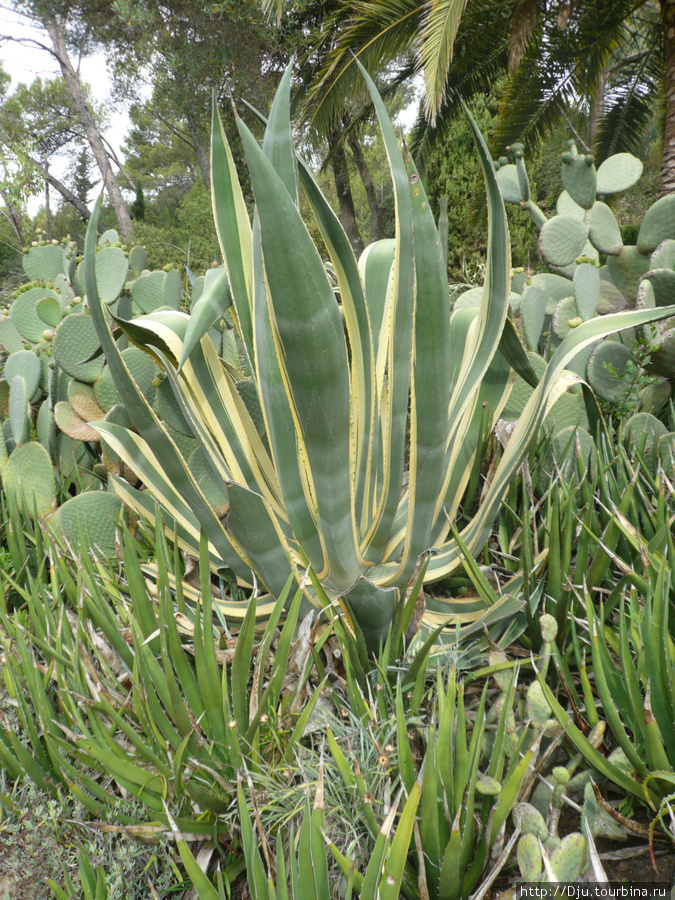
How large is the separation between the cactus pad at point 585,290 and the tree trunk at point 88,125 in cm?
1230

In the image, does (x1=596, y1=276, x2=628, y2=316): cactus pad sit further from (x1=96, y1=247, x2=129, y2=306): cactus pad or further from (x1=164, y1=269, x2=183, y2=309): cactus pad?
(x1=96, y1=247, x2=129, y2=306): cactus pad

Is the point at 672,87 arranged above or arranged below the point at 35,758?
above

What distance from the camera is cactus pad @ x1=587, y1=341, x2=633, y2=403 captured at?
1496mm

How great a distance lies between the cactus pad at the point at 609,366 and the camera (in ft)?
4.91

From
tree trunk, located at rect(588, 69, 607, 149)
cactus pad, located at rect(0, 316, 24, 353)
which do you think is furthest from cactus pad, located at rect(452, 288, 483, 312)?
tree trunk, located at rect(588, 69, 607, 149)

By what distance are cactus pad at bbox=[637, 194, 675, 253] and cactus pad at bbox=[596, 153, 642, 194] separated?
2.11 ft

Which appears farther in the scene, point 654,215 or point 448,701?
point 654,215

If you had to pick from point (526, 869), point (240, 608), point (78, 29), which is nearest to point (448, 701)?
point (526, 869)

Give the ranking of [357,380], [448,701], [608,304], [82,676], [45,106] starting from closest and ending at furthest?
[448,701] → [82,676] → [357,380] → [608,304] → [45,106]

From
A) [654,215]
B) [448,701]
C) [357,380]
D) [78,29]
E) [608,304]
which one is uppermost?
[78,29]

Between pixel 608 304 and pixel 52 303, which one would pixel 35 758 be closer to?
pixel 52 303

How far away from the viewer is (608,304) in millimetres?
2049

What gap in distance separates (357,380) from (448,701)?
0.53 m

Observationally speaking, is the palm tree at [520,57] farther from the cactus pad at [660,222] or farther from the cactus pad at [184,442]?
the cactus pad at [184,442]
